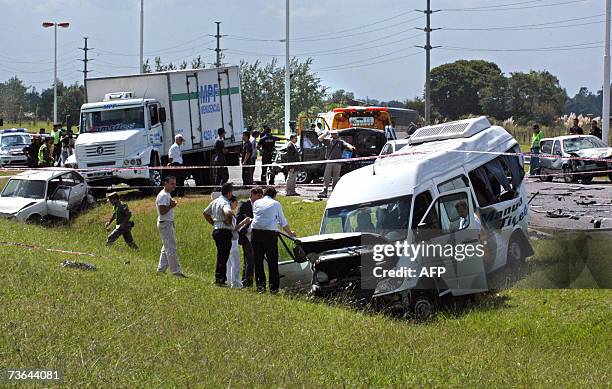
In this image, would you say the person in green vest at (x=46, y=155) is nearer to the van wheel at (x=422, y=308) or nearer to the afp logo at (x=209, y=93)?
the afp logo at (x=209, y=93)

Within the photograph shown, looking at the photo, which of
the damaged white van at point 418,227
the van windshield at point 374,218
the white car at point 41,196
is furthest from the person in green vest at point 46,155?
the van windshield at point 374,218

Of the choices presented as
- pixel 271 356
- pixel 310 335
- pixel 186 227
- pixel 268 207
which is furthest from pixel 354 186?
pixel 186 227

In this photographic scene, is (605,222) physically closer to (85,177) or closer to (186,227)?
(186,227)

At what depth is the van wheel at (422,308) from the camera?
14516 millimetres

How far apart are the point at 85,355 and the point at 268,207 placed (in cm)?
677

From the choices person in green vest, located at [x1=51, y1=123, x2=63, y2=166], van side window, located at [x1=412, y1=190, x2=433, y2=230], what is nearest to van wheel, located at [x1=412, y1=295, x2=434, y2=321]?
van side window, located at [x1=412, y1=190, x2=433, y2=230]

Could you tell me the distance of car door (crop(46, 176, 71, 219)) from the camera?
88.3 feet

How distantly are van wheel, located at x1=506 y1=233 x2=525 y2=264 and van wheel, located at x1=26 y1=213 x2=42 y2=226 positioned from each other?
45.1ft

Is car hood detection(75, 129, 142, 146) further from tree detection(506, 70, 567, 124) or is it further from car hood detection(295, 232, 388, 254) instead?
tree detection(506, 70, 567, 124)

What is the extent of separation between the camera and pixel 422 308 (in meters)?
14.6

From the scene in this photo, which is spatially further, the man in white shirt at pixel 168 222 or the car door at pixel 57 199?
the car door at pixel 57 199

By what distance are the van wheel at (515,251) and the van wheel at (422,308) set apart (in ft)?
9.17

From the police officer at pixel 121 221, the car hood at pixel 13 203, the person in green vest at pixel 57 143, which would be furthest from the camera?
Result: the person in green vest at pixel 57 143

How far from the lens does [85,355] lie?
9117 millimetres
